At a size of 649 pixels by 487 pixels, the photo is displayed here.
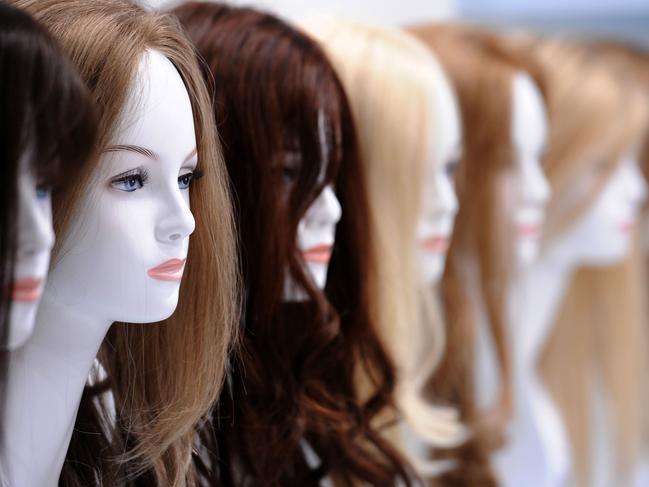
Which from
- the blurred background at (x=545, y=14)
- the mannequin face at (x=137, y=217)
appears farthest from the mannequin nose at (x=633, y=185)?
the mannequin face at (x=137, y=217)

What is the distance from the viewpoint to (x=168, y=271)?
0.87 meters

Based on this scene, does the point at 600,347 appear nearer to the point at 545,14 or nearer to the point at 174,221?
the point at 545,14

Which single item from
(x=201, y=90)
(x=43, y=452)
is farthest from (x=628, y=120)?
(x=43, y=452)

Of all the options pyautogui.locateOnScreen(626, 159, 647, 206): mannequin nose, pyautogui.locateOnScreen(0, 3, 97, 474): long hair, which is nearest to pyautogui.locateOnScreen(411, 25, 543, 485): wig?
pyautogui.locateOnScreen(626, 159, 647, 206): mannequin nose

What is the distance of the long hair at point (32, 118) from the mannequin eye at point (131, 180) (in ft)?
0.35

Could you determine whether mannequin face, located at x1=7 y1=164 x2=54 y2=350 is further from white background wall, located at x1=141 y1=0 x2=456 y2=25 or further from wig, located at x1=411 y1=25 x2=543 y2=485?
white background wall, located at x1=141 y1=0 x2=456 y2=25

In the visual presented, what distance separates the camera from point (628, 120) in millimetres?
1794

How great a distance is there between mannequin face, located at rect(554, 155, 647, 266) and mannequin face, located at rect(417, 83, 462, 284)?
1.51 ft

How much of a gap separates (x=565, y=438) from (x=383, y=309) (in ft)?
2.64

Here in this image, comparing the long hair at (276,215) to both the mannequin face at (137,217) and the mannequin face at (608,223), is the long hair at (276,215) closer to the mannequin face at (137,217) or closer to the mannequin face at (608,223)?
the mannequin face at (137,217)

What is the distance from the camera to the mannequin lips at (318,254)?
1.13 metres

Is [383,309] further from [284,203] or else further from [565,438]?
[565,438]

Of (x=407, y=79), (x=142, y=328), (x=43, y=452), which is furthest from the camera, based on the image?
(x=407, y=79)

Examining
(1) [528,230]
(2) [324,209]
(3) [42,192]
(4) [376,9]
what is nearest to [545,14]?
(4) [376,9]
